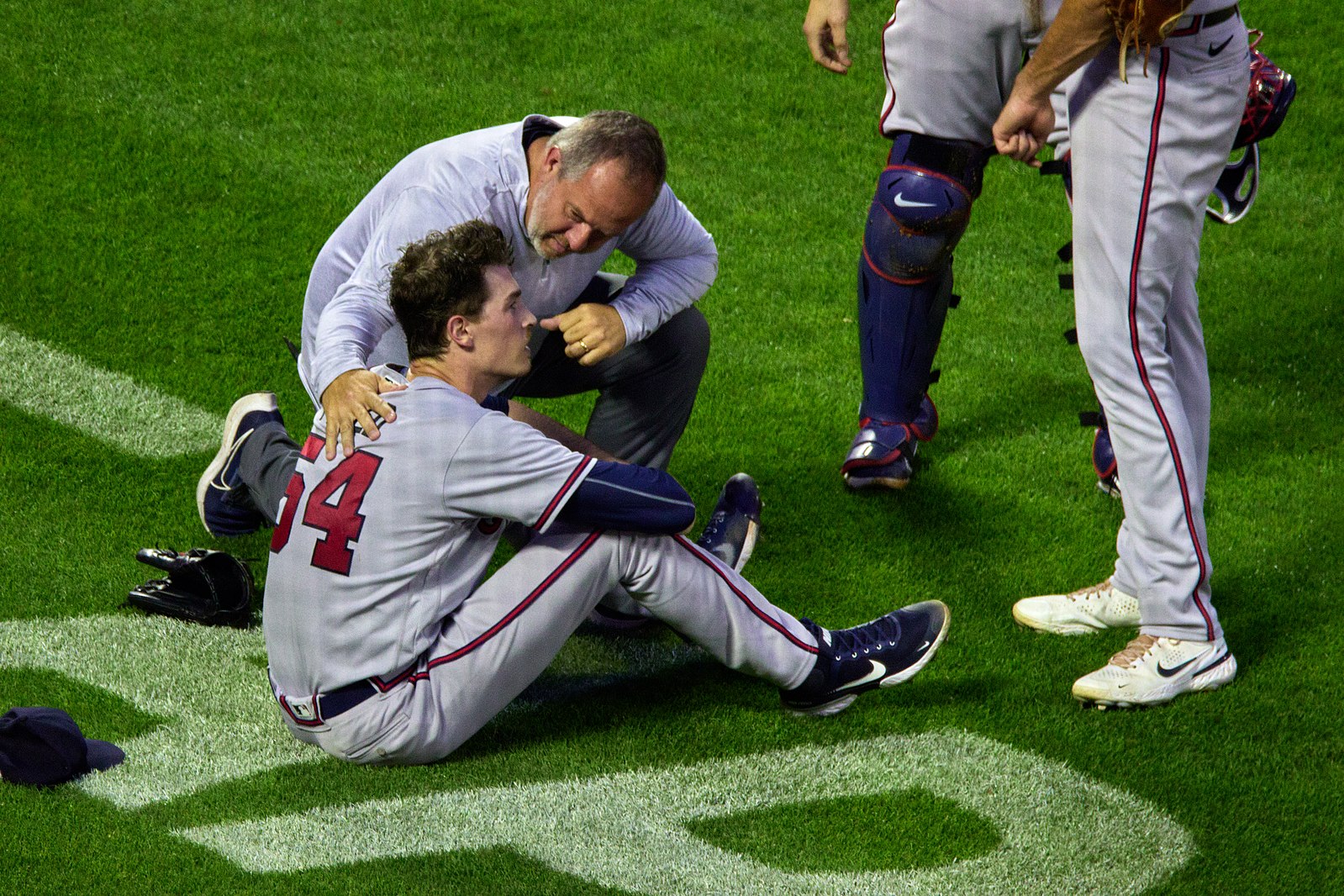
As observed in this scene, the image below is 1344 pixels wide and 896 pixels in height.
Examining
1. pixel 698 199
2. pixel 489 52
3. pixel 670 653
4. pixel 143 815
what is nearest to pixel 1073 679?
pixel 670 653

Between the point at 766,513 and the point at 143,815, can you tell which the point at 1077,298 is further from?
the point at 143,815

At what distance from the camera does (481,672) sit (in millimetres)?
3002

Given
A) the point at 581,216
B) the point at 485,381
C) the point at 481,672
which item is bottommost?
the point at 481,672

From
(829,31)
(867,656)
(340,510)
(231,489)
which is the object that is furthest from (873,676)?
(829,31)

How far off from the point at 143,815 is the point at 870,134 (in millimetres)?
5249

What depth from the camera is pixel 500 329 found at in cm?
302

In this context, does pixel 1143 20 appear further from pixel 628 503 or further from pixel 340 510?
pixel 340 510

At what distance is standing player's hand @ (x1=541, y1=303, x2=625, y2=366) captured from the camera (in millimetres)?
3453

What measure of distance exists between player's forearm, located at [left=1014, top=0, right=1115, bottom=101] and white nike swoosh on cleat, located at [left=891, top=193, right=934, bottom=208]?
29.0 inches

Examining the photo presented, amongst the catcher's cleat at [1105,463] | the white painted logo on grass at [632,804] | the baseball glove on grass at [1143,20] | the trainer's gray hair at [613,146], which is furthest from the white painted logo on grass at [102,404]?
the baseball glove on grass at [1143,20]

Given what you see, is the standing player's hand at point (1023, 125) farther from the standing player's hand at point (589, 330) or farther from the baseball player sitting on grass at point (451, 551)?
the baseball player sitting on grass at point (451, 551)

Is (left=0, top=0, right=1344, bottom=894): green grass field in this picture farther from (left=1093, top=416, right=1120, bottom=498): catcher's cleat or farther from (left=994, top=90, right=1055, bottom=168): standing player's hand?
(left=994, top=90, right=1055, bottom=168): standing player's hand

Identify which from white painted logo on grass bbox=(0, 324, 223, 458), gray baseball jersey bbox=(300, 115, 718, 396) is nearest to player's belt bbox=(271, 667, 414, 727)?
gray baseball jersey bbox=(300, 115, 718, 396)

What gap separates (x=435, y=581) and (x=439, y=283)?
1.97 feet
